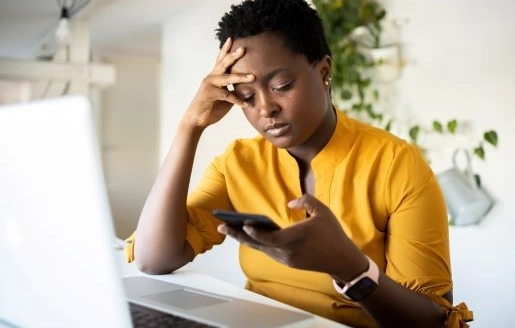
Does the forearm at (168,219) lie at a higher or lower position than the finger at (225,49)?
lower

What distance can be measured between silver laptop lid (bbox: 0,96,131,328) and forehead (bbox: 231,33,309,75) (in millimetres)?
541

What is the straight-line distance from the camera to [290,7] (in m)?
1.08

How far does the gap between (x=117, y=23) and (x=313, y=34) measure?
10.5ft

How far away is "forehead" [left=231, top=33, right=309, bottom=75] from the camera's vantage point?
1.02 metres

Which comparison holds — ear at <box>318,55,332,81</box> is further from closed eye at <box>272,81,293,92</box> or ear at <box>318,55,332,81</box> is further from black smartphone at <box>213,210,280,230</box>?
black smartphone at <box>213,210,280,230</box>

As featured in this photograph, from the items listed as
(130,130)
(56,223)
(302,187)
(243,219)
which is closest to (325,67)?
(302,187)

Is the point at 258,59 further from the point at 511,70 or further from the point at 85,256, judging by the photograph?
the point at 511,70

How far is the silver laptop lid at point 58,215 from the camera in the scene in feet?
1.61

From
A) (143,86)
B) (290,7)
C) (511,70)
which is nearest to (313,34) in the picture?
(290,7)

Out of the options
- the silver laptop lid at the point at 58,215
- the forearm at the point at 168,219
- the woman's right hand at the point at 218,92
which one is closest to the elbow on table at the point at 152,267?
the forearm at the point at 168,219

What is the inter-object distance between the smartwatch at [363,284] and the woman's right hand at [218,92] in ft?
1.36

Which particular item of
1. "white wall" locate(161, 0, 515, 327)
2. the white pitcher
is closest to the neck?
"white wall" locate(161, 0, 515, 327)

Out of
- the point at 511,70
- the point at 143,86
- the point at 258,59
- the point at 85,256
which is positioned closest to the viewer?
the point at 85,256

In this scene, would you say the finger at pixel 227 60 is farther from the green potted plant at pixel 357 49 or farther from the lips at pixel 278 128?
the green potted plant at pixel 357 49
